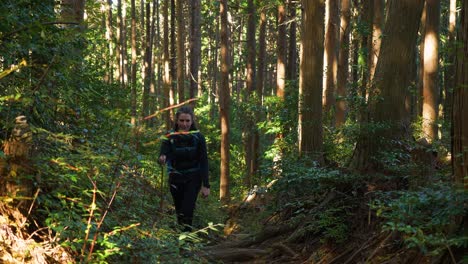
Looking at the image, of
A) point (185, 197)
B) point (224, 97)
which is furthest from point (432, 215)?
point (224, 97)

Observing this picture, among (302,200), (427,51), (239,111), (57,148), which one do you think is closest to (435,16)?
(427,51)

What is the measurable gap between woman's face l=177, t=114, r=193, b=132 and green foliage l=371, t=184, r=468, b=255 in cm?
323

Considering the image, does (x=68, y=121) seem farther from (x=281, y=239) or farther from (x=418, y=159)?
(x=418, y=159)

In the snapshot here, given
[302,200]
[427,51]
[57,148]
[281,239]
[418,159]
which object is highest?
[427,51]

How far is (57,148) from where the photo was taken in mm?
4188

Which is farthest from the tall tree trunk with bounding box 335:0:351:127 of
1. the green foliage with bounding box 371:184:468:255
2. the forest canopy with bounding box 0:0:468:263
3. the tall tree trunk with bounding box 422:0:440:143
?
the green foliage with bounding box 371:184:468:255

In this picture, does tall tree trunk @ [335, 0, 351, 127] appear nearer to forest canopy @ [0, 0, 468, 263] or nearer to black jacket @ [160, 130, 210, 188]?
forest canopy @ [0, 0, 468, 263]

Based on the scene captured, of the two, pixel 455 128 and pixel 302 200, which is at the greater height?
pixel 455 128

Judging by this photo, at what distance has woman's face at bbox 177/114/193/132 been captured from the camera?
6578 mm

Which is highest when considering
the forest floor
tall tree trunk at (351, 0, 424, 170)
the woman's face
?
tall tree trunk at (351, 0, 424, 170)

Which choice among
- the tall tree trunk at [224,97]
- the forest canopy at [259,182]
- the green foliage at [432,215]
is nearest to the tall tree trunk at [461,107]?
the forest canopy at [259,182]

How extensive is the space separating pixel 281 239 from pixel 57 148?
370cm

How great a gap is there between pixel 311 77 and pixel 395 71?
8.51 ft

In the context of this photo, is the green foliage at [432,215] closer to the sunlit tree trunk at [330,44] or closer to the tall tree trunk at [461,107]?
the tall tree trunk at [461,107]
